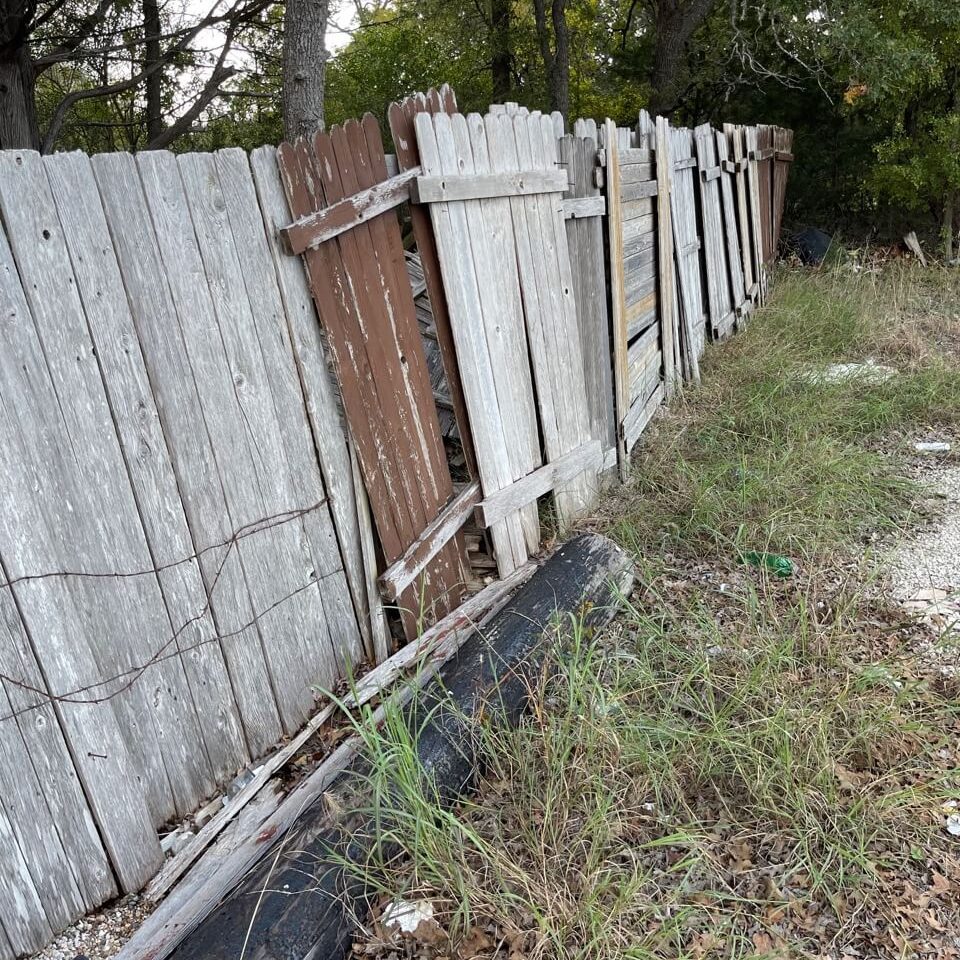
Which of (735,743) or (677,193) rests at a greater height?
(677,193)

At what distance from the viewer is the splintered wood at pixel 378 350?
9.03 feet

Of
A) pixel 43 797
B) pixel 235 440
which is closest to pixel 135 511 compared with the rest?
pixel 235 440

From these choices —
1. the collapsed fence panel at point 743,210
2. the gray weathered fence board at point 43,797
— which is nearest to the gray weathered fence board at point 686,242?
the collapsed fence panel at point 743,210

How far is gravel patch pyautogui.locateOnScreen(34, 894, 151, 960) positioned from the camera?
211cm

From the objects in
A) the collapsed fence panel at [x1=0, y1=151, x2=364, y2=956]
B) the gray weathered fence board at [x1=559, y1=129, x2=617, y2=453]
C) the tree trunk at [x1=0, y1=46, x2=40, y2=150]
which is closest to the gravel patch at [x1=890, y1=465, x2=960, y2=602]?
the gray weathered fence board at [x1=559, y1=129, x2=617, y2=453]

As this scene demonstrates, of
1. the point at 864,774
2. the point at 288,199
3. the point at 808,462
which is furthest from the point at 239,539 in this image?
the point at 808,462

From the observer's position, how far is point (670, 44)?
12.7m

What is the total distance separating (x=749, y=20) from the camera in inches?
547

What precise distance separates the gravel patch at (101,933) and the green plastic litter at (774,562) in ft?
9.16

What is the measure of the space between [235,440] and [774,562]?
8.44ft

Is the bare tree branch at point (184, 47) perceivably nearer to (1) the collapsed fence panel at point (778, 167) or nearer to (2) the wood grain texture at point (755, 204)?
(2) the wood grain texture at point (755, 204)

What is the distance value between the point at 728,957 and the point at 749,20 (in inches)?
610

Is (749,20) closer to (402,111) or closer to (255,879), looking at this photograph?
(402,111)

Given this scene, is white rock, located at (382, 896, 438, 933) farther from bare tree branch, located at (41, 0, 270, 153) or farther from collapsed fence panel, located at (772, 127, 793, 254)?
collapsed fence panel, located at (772, 127, 793, 254)
